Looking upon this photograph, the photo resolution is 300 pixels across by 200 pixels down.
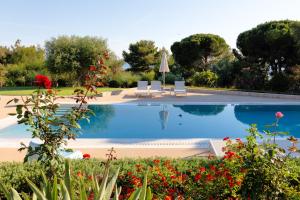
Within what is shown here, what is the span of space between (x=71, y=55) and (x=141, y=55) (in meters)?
14.1

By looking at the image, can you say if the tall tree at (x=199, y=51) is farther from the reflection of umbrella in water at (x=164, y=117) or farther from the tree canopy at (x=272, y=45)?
the reflection of umbrella in water at (x=164, y=117)

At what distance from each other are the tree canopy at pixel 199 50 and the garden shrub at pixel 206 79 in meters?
5.52

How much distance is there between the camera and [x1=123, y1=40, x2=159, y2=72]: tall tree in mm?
34312

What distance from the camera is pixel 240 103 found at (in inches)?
584

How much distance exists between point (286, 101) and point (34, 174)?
46.3 feet

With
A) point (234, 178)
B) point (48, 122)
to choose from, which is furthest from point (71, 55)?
point (234, 178)

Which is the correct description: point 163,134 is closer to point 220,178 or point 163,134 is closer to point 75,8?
point 220,178

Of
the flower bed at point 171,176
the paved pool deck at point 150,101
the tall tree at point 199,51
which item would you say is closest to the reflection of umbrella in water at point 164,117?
the paved pool deck at point 150,101

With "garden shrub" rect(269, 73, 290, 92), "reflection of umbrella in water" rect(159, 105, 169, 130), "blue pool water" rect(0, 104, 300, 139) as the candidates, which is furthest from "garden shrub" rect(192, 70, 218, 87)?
"reflection of umbrella in water" rect(159, 105, 169, 130)

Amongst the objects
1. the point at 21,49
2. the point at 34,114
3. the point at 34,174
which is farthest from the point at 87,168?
the point at 21,49

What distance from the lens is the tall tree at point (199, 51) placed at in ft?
92.1

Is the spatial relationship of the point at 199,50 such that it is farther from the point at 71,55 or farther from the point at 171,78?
the point at 71,55

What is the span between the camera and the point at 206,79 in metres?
21.8

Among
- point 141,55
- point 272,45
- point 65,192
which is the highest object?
point 141,55
